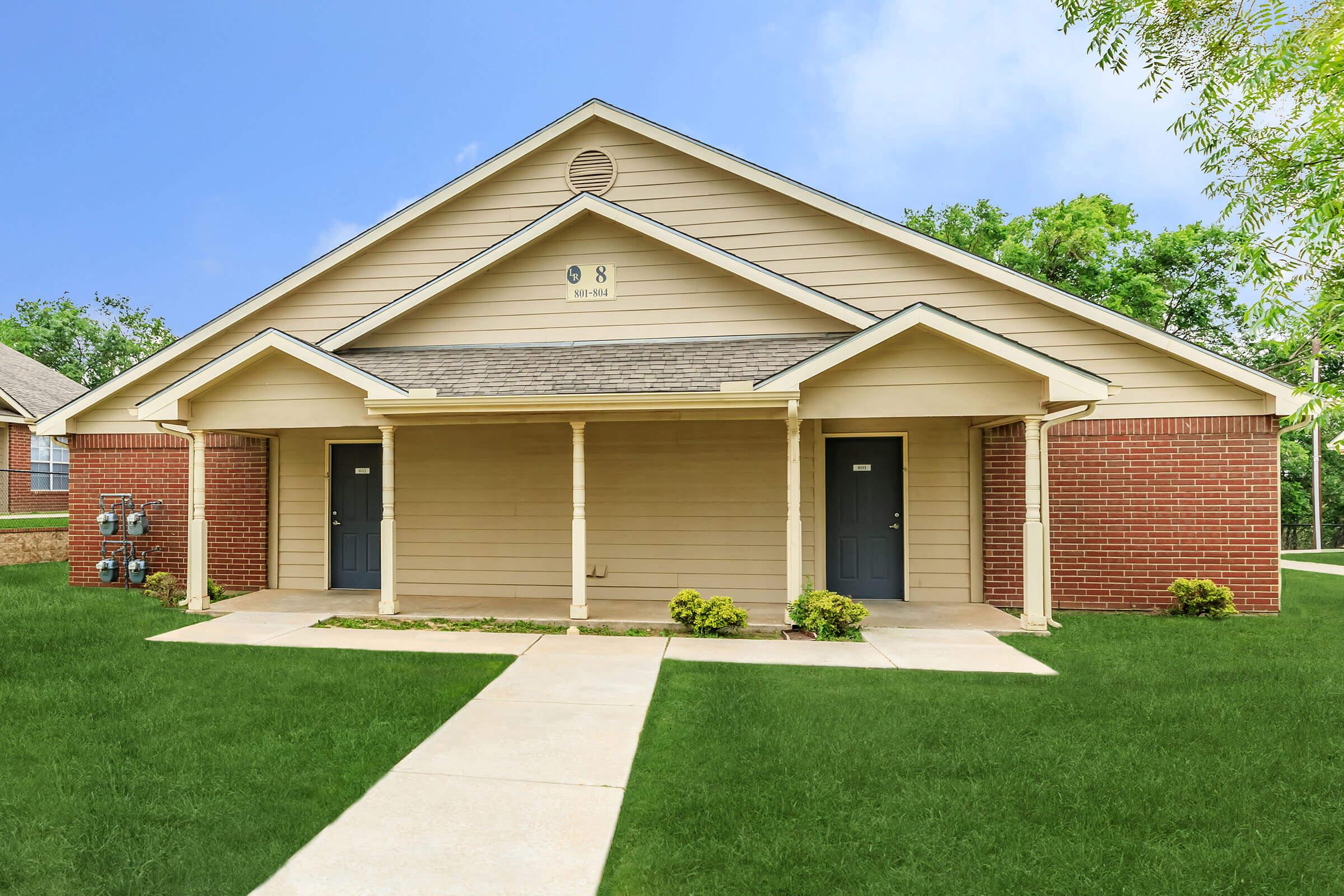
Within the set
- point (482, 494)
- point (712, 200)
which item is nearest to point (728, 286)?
point (712, 200)

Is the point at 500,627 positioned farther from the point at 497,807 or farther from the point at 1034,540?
the point at 1034,540

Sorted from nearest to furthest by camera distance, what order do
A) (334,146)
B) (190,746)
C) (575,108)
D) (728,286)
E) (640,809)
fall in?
(640,809), (190,746), (728,286), (575,108), (334,146)

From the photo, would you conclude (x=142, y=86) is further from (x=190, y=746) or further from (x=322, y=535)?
(x=190, y=746)

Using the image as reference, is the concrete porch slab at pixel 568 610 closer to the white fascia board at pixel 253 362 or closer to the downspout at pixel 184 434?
the downspout at pixel 184 434

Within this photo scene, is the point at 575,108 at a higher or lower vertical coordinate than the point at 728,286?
higher

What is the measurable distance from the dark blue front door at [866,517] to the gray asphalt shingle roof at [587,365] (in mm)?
1656

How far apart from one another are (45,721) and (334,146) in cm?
9865

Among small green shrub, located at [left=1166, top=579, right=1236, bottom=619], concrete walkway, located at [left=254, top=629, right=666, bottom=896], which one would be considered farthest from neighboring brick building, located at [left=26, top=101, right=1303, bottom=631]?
concrete walkway, located at [left=254, top=629, right=666, bottom=896]

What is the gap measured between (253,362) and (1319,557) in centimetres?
2335

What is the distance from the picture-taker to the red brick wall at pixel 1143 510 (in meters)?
8.20

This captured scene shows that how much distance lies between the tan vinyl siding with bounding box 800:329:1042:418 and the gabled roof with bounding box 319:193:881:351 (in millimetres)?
1271

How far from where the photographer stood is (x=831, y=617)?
7.10m

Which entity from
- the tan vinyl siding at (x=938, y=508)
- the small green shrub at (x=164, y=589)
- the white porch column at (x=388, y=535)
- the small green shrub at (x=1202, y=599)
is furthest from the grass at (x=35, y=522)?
the small green shrub at (x=1202, y=599)

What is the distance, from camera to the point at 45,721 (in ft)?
14.9
